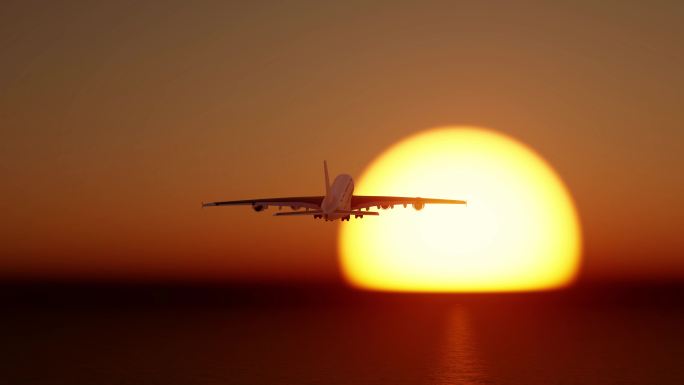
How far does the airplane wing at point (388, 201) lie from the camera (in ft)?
472

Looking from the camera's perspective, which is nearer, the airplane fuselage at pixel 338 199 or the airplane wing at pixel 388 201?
the airplane fuselage at pixel 338 199

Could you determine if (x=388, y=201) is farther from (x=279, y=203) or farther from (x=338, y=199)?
(x=279, y=203)

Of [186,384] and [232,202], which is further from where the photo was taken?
[186,384]

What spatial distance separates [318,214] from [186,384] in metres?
80.6

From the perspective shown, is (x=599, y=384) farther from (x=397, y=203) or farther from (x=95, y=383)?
(x=95, y=383)

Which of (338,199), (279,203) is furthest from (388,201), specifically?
(279,203)

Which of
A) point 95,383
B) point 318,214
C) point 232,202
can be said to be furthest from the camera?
point 95,383

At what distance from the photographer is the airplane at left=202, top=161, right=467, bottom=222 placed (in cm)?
13738

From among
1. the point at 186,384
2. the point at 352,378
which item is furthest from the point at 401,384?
the point at 186,384

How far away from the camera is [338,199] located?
141 m

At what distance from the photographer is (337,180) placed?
150500 millimetres

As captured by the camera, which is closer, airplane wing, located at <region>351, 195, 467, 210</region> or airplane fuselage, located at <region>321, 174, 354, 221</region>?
airplane fuselage, located at <region>321, 174, 354, 221</region>

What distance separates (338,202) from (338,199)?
26.8 inches

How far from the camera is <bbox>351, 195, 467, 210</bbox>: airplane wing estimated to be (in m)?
144
